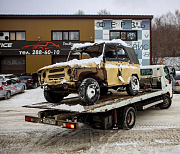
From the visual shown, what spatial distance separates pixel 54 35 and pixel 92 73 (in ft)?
56.8

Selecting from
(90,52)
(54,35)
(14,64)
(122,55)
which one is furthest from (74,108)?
(14,64)

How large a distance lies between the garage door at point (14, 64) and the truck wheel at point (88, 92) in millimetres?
18419

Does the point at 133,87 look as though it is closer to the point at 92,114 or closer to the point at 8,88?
the point at 92,114

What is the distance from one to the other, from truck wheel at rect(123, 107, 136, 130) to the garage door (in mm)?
18092

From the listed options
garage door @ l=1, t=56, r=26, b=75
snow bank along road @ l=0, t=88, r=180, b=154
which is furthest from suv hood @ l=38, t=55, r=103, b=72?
garage door @ l=1, t=56, r=26, b=75

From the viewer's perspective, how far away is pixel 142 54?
73.0 feet

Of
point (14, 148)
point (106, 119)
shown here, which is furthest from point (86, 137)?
point (14, 148)

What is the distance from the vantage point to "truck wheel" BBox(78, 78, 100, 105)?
500cm

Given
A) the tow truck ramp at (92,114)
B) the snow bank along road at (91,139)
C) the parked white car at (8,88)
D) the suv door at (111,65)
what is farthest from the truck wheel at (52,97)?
the parked white car at (8,88)

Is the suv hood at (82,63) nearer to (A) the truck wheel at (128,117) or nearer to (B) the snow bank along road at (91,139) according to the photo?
(A) the truck wheel at (128,117)

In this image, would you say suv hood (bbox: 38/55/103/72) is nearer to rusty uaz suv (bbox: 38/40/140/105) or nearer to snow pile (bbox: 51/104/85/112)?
rusty uaz suv (bbox: 38/40/140/105)

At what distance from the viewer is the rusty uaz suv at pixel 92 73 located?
207 inches

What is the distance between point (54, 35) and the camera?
869 inches

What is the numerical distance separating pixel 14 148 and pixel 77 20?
1872cm
